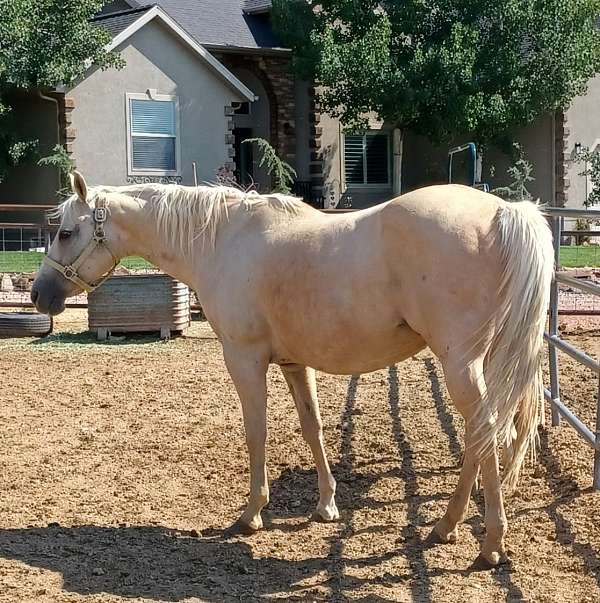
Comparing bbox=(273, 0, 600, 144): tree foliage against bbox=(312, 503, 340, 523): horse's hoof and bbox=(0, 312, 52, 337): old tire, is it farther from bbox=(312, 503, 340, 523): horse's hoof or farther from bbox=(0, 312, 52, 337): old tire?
bbox=(312, 503, 340, 523): horse's hoof

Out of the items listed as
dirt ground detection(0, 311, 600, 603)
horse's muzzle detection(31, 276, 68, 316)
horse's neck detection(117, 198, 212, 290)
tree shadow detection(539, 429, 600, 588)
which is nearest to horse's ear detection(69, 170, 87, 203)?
horse's neck detection(117, 198, 212, 290)

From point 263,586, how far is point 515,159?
2164cm

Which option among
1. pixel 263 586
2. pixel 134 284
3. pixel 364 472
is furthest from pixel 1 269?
pixel 263 586

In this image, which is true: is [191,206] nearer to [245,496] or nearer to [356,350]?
[356,350]

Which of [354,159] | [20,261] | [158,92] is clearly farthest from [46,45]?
[354,159]

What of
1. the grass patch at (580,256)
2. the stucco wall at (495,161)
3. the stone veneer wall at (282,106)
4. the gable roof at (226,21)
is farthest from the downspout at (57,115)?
the grass patch at (580,256)

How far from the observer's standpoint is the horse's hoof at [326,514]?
4.98 meters

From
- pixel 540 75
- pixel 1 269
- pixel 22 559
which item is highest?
pixel 540 75

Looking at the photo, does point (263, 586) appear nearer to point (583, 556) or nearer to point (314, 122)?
point (583, 556)

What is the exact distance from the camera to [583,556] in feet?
14.0

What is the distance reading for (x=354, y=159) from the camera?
992 inches

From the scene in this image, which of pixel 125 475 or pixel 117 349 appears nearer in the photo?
pixel 125 475

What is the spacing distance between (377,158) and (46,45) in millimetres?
9515

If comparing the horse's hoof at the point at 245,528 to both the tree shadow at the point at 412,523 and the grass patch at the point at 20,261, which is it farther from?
the grass patch at the point at 20,261
